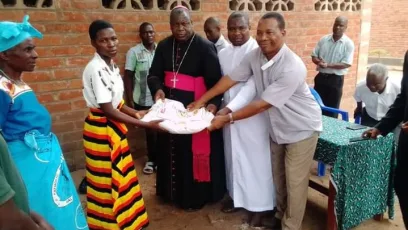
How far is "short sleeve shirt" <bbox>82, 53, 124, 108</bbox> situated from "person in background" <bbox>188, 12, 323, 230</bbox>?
33.2 inches

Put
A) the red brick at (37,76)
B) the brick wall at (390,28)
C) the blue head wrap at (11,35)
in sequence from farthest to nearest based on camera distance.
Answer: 1. the brick wall at (390,28)
2. the red brick at (37,76)
3. the blue head wrap at (11,35)

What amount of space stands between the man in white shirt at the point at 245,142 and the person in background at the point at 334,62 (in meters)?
2.63

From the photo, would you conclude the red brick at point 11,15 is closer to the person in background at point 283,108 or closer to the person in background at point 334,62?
the person in background at point 283,108

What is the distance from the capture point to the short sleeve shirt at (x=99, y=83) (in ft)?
7.86

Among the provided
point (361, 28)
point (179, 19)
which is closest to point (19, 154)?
point (179, 19)

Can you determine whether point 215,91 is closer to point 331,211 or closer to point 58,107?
point 331,211

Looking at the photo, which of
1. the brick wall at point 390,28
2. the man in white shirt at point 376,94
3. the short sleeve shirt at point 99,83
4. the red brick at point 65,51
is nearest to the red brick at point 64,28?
the red brick at point 65,51

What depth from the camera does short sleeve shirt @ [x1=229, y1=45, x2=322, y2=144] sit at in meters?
2.56

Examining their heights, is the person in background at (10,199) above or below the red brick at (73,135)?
above

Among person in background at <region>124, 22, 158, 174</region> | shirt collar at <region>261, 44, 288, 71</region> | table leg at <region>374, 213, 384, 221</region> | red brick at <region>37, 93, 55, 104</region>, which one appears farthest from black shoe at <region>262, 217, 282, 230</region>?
red brick at <region>37, 93, 55, 104</region>

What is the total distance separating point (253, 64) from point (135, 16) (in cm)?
217

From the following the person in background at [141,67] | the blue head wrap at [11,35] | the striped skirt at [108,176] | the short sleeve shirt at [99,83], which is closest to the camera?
the blue head wrap at [11,35]

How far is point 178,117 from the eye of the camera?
9.76 ft

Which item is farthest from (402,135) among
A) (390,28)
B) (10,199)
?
(390,28)
